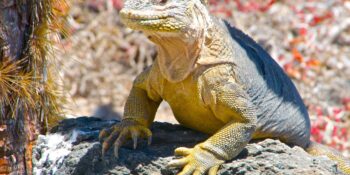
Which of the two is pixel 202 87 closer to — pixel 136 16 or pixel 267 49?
pixel 136 16

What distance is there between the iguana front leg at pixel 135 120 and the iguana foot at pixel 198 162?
46 cm

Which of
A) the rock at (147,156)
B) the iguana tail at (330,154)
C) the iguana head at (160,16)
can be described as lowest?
the iguana tail at (330,154)

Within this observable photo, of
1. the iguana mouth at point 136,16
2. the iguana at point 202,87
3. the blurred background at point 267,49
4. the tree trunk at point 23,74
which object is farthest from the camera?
the blurred background at point 267,49

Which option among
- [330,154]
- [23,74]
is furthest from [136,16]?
[330,154]

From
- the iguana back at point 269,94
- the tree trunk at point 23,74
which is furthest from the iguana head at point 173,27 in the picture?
the tree trunk at point 23,74

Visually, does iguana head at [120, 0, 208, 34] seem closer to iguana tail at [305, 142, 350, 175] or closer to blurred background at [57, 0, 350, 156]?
iguana tail at [305, 142, 350, 175]

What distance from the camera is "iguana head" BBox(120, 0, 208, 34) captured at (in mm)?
5051

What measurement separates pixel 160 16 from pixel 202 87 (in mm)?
625

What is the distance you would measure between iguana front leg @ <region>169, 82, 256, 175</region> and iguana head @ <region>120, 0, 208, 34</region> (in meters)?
0.50

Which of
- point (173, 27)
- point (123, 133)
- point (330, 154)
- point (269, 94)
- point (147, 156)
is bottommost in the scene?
point (330, 154)

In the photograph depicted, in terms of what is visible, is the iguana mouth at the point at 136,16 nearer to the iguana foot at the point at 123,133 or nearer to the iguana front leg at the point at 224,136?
the iguana front leg at the point at 224,136

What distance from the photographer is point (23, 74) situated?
5.71 metres

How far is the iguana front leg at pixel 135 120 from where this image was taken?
5.74m

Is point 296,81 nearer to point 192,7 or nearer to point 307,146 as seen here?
point 307,146
